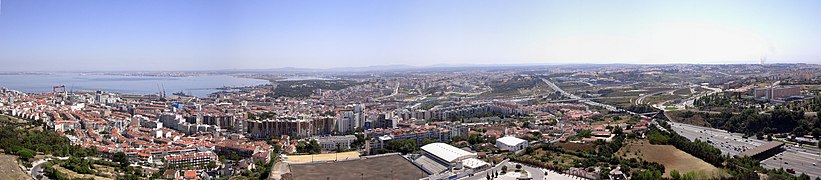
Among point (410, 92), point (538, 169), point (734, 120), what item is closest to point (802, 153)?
point (734, 120)

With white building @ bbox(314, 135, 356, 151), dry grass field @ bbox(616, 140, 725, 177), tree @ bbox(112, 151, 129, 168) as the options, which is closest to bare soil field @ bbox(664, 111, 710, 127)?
dry grass field @ bbox(616, 140, 725, 177)

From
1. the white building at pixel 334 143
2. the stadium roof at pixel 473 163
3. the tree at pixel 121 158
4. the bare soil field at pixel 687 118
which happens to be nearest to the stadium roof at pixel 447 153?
the stadium roof at pixel 473 163

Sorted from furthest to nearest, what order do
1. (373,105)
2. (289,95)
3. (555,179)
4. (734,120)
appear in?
(289,95)
(373,105)
(734,120)
(555,179)

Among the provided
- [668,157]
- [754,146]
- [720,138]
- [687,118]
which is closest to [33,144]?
[668,157]

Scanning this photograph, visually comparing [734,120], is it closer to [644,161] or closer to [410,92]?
[644,161]

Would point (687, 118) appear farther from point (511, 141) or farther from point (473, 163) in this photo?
point (473, 163)

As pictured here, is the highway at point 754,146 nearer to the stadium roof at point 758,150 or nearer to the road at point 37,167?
the stadium roof at point 758,150
